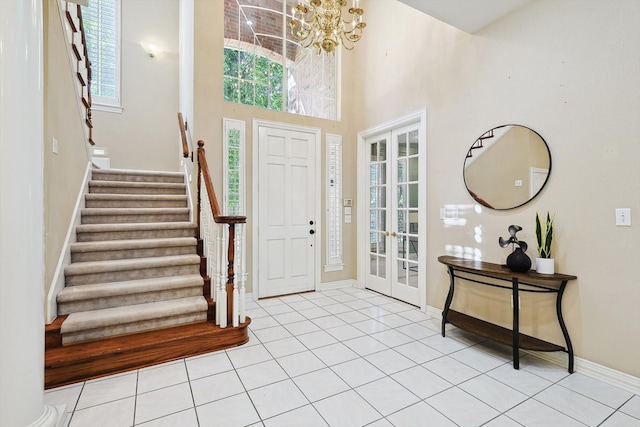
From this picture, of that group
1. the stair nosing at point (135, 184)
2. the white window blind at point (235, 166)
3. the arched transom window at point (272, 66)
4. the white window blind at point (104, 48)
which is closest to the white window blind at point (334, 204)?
the arched transom window at point (272, 66)

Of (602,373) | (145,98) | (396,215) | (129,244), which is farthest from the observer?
(145,98)

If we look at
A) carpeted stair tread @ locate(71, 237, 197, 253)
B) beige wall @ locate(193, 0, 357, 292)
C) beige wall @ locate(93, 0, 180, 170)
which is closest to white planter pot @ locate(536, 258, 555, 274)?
beige wall @ locate(193, 0, 357, 292)

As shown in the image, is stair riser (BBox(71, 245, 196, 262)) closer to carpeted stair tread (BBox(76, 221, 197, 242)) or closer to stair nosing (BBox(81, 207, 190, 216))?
carpeted stair tread (BBox(76, 221, 197, 242))

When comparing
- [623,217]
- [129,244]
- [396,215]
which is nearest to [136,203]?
[129,244]

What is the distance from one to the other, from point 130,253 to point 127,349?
121 centimetres

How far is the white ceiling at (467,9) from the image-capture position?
2.54m

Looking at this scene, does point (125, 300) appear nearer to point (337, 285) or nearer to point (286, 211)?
point (286, 211)

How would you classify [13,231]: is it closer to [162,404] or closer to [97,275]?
[162,404]

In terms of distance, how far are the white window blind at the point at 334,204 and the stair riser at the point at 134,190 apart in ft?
7.15

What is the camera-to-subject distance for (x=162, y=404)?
187 cm

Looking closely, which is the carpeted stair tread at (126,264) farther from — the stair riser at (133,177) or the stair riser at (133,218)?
the stair riser at (133,177)

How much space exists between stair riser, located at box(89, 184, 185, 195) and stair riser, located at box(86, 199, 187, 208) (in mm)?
284

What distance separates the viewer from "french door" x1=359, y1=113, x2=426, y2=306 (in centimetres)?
364

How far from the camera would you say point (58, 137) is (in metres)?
2.69
